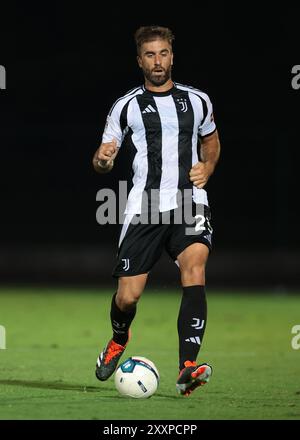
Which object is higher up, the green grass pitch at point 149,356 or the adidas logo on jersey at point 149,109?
the adidas logo on jersey at point 149,109

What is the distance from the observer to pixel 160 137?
7672mm

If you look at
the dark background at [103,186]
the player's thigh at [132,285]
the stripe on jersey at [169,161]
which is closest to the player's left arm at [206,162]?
the stripe on jersey at [169,161]

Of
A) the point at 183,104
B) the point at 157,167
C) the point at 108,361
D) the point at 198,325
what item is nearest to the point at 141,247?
the point at 157,167

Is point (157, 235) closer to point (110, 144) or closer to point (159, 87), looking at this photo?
point (110, 144)

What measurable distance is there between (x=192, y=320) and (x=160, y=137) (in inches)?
49.9

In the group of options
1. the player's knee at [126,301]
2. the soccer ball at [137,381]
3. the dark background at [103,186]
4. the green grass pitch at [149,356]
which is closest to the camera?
the green grass pitch at [149,356]

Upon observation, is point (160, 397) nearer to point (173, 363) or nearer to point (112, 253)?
point (173, 363)

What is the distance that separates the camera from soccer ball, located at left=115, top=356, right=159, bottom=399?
7285mm

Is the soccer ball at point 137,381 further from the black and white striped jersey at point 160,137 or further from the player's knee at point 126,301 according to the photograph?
the black and white striped jersey at point 160,137

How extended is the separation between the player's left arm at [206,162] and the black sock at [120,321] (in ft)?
3.30

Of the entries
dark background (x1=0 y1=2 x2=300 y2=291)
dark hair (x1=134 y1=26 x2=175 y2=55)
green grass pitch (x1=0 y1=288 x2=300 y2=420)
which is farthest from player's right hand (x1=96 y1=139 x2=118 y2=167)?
dark background (x1=0 y1=2 x2=300 y2=291)

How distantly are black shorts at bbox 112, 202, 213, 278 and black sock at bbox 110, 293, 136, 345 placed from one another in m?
0.32

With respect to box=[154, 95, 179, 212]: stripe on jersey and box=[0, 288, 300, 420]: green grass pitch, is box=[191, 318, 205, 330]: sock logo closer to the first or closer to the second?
box=[0, 288, 300, 420]: green grass pitch

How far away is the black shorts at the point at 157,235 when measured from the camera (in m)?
7.64
